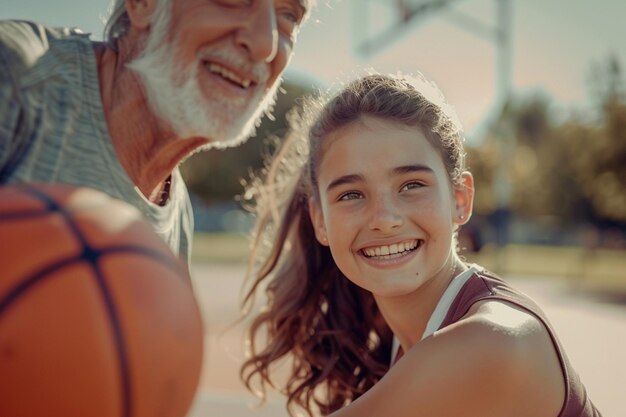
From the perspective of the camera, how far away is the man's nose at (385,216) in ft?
9.51

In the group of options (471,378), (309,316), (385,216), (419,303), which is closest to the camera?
(471,378)

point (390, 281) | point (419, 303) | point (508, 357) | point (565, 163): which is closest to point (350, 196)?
point (390, 281)

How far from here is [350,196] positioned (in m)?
3.06

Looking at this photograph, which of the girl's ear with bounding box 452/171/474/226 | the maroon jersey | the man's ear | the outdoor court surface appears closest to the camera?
the maroon jersey

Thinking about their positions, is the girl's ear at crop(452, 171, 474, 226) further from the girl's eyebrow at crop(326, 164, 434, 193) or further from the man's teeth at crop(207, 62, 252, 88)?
the man's teeth at crop(207, 62, 252, 88)

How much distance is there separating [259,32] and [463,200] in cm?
109

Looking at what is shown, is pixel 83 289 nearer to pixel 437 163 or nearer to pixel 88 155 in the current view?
pixel 88 155

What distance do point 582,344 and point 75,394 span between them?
9.02 m

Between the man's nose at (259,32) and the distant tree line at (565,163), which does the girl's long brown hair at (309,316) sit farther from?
the distant tree line at (565,163)

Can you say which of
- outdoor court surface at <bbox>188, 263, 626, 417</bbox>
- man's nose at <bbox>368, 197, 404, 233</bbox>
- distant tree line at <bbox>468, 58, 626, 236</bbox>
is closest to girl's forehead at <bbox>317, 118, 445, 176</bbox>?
man's nose at <bbox>368, 197, 404, 233</bbox>

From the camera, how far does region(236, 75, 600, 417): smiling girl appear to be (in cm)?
240

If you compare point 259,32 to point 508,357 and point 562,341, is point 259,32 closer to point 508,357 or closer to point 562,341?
point 508,357

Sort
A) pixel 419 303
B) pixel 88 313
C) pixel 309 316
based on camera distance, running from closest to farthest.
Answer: pixel 88 313 → pixel 419 303 → pixel 309 316

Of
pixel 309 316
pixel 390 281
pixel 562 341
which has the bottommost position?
pixel 562 341
